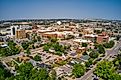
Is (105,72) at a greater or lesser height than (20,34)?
greater

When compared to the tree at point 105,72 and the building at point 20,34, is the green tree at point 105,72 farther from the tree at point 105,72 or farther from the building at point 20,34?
the building at point 20,34

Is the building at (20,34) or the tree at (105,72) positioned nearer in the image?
the tree at (105,72)

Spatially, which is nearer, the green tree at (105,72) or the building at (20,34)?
the green tree at (105,72)

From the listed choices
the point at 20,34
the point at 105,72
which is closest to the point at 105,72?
the point at 105,72

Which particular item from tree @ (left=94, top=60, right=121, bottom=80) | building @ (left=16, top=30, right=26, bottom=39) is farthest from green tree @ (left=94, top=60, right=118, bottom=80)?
building @ (left=16, top=30, right=26, bottom=39)

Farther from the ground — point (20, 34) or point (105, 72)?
point (105, 72)

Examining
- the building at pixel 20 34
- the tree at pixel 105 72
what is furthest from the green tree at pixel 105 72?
the building at pixel 20 34

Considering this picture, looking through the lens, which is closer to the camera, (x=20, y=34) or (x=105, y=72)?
(x=105, y=72)

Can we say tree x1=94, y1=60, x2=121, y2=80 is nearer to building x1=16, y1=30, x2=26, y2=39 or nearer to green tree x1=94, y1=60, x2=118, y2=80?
green tree x1=94, y1=60, x2=118, y2=80

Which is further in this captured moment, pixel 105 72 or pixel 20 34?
pixel 20 34

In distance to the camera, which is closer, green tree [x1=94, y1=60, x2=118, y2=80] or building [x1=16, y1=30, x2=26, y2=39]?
green tree [x1=94, y1=60, x2=118, y2=80]

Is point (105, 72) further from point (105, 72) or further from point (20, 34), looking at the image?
point (20, 34)
